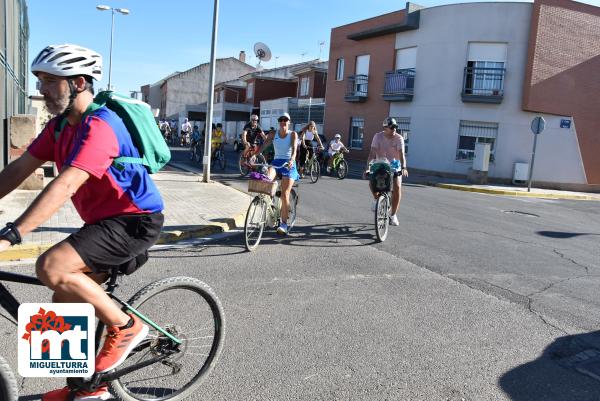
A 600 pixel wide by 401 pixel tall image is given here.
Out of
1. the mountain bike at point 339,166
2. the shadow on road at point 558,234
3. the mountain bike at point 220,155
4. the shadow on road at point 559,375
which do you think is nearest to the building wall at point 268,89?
the mountain bike at point 220,155

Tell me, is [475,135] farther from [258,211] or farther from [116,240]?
[116,240]

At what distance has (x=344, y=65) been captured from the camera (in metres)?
31.1

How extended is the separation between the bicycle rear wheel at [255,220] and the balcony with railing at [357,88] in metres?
22.9

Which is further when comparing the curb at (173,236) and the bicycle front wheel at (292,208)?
the bicycle front wheel at (292,208)

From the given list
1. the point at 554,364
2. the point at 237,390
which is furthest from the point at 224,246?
the point at 554,364

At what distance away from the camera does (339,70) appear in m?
31.8

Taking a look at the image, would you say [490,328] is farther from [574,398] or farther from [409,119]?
[409,119]

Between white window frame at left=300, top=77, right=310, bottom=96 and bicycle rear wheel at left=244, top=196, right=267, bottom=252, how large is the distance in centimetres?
3390

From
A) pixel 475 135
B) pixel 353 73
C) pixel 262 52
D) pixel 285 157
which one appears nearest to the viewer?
pixel 285 157

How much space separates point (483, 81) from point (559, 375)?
21.8 metres

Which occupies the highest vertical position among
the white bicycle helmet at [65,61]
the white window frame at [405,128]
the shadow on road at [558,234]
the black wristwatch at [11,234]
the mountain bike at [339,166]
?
the white window frame at [405,128]

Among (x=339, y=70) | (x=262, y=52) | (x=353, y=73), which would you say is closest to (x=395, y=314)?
(x=353, y=73)

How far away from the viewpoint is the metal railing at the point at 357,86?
1148 inches

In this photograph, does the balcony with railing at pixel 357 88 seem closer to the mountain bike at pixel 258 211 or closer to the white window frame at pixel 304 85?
the white window frame at pixel 304 85
